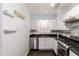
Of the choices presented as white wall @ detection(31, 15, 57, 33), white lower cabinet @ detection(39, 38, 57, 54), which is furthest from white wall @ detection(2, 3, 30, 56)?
white lower cabinet @ detection(39, 38, 57, 54)

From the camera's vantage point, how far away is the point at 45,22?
2820 millimetres

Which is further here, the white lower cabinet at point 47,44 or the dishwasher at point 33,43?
the dishwasher at point 33,43

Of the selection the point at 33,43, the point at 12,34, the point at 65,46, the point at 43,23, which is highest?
the point at 43,23

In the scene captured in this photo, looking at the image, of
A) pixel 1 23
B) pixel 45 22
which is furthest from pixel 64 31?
pixel 1 23

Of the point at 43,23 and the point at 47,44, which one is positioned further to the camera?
the point at 47,44

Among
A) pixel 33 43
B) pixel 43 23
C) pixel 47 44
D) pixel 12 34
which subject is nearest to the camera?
pixel 12 34

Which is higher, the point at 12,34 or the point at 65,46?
the point at 12,34

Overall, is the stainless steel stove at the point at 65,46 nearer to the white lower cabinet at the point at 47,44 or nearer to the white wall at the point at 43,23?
the white wall at the point at 43,23

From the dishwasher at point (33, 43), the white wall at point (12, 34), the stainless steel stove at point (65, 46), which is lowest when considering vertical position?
the dishwasher at point (33, 43)

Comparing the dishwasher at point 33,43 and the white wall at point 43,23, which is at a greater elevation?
the white wall at point 43,23

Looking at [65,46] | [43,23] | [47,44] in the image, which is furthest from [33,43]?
[65,46]

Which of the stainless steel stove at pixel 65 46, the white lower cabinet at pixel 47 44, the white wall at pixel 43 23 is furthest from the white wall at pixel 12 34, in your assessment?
the stainless steel stove at pixel 65 46

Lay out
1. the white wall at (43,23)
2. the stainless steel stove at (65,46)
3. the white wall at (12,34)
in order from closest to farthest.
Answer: the white wall at (12,34) < the stainless steel stove at (65,46) < the white wall at (43,23)

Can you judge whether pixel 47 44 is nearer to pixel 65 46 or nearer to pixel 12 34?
pixel 65 46
